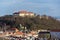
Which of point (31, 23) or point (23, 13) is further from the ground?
point (23, 13)

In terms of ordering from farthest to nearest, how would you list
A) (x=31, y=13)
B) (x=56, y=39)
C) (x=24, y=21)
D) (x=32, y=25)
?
1. (x=31, y=13)
2. (x=24, y=21)
3. (x=32, y=25)
4. (x=56, y=39)

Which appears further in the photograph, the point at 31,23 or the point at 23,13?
the point at 23,13

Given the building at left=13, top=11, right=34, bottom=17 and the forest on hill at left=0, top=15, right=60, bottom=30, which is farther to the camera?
the building at left=13, top=11, right=34, bottom=17

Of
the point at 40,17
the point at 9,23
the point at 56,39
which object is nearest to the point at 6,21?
the point at 9,23

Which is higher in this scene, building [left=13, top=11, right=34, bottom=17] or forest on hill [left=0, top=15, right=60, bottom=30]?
building [left=13, top=11, right=34, bottom=17]

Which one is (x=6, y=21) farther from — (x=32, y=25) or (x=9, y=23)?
(x=32, y=25)

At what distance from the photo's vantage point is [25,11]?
79.5 metres

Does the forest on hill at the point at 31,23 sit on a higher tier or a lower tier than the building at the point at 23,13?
lower

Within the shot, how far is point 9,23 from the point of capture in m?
66.4

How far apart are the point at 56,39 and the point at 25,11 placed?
63.0m

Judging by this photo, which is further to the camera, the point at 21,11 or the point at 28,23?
the point at 21,11

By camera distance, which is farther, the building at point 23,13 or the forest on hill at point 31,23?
the building at point 23,13

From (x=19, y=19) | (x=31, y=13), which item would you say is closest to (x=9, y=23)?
(x=19, y=19)

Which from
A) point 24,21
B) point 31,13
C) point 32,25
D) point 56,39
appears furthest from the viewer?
point 31,13
